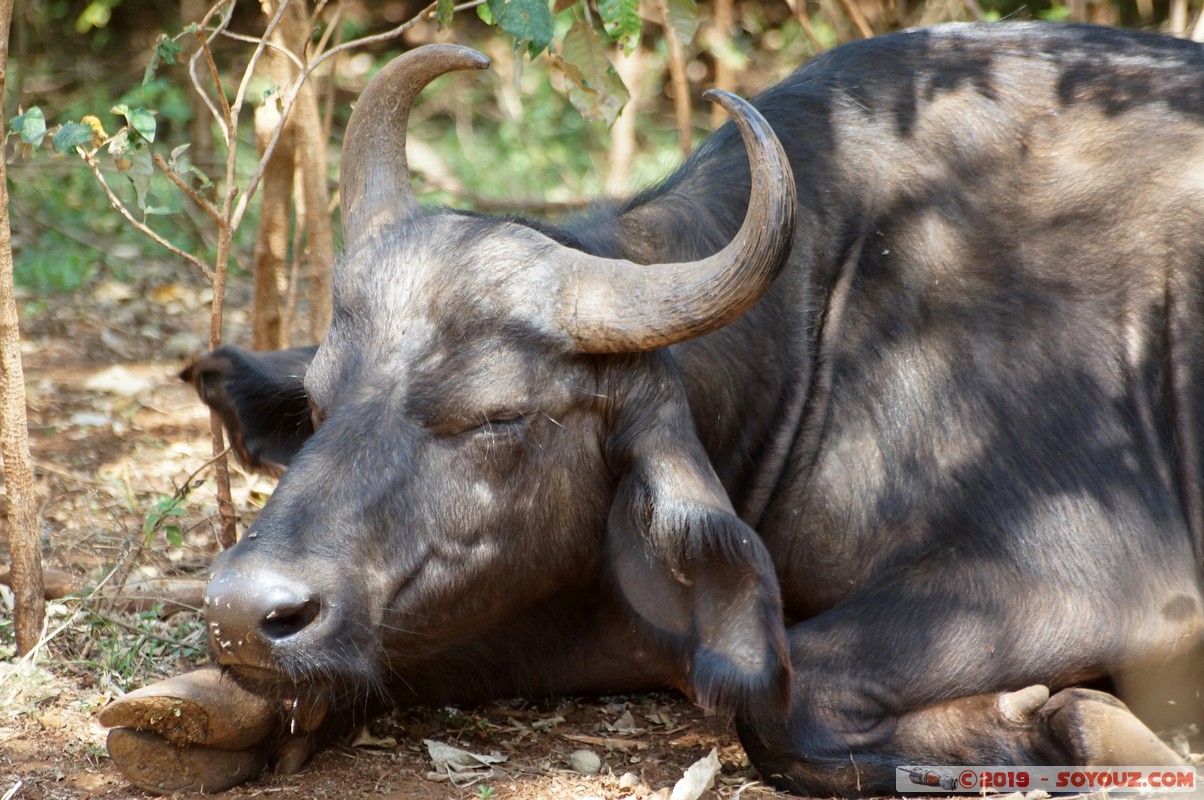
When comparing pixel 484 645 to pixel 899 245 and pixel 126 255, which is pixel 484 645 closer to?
pixel 899 245

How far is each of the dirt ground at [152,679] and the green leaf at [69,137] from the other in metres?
1.04

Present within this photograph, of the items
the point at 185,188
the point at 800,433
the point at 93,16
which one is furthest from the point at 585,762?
the point at 93,16

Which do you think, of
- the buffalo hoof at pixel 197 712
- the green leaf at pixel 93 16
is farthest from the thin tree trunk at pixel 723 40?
the buffalo hoof at pixel 197 712

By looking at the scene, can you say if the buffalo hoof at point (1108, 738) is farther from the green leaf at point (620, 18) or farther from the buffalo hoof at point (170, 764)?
the green leaf at point (620, 18)

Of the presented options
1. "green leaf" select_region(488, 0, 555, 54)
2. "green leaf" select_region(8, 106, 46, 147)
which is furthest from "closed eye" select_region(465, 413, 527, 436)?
"green leaf" select_region(8, 106, 46, 147)

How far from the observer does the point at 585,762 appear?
136 inches

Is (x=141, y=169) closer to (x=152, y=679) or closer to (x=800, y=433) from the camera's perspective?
(x=152, y=679)

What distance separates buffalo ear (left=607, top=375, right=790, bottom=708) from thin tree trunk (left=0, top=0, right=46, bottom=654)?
1536 millimetres

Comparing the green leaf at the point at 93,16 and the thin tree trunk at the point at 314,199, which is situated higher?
the green leaf at the point at 93,16

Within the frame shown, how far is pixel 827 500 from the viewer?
371 cm

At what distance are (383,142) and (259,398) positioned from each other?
32.5 inches

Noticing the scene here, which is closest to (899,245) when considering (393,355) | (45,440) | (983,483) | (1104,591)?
(983,483)

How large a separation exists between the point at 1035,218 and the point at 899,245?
14.9 inches

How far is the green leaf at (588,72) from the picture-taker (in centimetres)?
467
